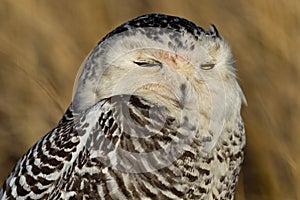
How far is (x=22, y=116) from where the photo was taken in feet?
13.3

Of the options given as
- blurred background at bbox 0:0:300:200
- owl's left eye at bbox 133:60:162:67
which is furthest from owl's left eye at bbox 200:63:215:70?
blurred background at bbox 0:0:300:200

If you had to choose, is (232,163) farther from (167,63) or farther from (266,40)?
(266,40)

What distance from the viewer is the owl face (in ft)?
7.91

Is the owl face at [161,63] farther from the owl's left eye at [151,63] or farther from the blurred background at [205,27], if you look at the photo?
the blurred background at [205,27]

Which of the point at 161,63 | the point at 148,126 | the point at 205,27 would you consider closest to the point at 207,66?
the point at 161,63

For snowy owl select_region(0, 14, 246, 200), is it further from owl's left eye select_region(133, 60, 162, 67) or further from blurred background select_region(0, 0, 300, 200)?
blurred background select_region(0, 0, 300, 200)

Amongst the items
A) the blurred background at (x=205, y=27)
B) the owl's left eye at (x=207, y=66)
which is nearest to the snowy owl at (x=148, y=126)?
the owl's left eye at (x=207, y=66)

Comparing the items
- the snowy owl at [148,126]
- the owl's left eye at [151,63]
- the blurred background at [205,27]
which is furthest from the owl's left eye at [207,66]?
the blurred background at [205,27]

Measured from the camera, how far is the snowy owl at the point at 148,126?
2389 millimetres

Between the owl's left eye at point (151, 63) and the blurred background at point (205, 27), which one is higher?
the owl's left eye at point (151, 63)

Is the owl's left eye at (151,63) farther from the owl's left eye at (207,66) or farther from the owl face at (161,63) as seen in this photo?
the owl's left eye at (207,66)

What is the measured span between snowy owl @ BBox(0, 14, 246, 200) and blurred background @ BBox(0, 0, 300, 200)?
87cm

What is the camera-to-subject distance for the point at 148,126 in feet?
7.97

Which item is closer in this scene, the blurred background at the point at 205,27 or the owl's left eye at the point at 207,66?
Result: the owl's left eye at the point at 207,66
